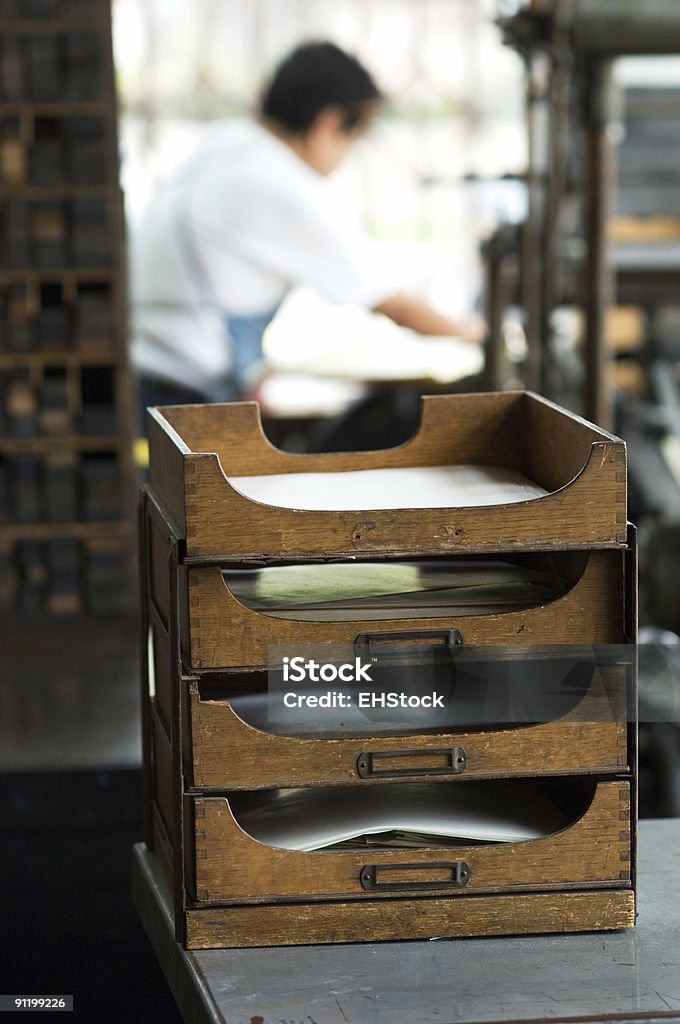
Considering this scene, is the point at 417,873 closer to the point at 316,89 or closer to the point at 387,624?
the point at 387,624

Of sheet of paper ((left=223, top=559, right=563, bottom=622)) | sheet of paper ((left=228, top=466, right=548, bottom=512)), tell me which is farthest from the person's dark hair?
sheet of paper ((left=223, top=559, right=563, bottom=622))

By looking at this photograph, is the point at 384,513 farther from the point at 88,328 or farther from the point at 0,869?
the point at 88,328

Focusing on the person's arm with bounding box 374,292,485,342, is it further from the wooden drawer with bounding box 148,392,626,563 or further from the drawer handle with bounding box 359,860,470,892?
the drawer handle with bounding box 359,860,470,892

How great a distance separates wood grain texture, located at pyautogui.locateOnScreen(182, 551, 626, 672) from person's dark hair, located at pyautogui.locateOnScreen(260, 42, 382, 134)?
2.41m

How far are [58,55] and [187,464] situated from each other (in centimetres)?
280

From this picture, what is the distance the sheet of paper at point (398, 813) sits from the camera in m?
1.04

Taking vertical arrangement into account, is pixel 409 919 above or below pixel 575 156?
below

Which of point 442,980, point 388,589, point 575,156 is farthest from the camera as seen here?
point 575,156

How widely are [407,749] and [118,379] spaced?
266cm

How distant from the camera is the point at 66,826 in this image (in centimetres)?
176

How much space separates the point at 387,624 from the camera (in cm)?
100

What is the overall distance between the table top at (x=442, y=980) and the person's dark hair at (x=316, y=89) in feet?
8.16

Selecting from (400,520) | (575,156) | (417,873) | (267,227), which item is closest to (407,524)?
(400,520)

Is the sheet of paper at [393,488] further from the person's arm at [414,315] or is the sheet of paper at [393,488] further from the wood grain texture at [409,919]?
the person's arm at [414,315]
